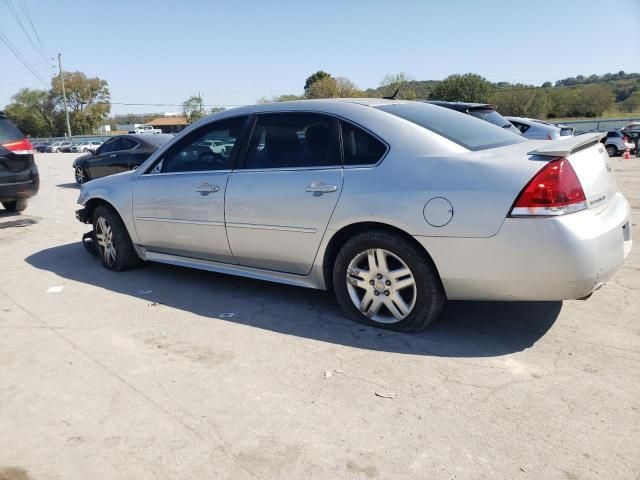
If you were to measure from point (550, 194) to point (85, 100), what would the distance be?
10159cm

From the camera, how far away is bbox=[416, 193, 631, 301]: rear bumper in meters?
2.99

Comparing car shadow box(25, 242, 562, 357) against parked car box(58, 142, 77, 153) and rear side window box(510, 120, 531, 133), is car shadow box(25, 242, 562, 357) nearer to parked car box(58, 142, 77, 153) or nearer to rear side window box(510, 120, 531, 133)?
rear side window box(510, 120, 531, 133)

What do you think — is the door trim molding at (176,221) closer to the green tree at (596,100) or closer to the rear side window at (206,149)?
the rear side window at (206,149)

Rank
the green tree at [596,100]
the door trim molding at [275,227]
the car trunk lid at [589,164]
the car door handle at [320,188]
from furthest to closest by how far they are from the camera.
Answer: the green tree at [596,100] → the door trim molding at [275,227] → the car door handle at [320,188] → the car trunk lid at [589,164]

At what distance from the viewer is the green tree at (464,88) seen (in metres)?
65.0

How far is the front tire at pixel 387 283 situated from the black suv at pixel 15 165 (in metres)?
6.93

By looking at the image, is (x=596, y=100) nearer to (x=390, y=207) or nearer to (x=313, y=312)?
(x=313, y=312)


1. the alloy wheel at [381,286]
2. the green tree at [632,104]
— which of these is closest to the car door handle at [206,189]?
the alloy wheel at [381,286]

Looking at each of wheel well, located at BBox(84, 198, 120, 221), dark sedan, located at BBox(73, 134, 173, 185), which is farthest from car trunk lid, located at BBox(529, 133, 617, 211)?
dark sedan, located at BBox(73, 134, 173, 185)

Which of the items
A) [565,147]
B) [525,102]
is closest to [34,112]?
[525,102]

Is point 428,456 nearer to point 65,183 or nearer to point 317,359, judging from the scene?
point 317,359

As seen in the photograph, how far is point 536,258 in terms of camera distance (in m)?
3.04

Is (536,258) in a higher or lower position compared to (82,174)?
higher

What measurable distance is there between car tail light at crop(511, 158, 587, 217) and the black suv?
26.7 feet
